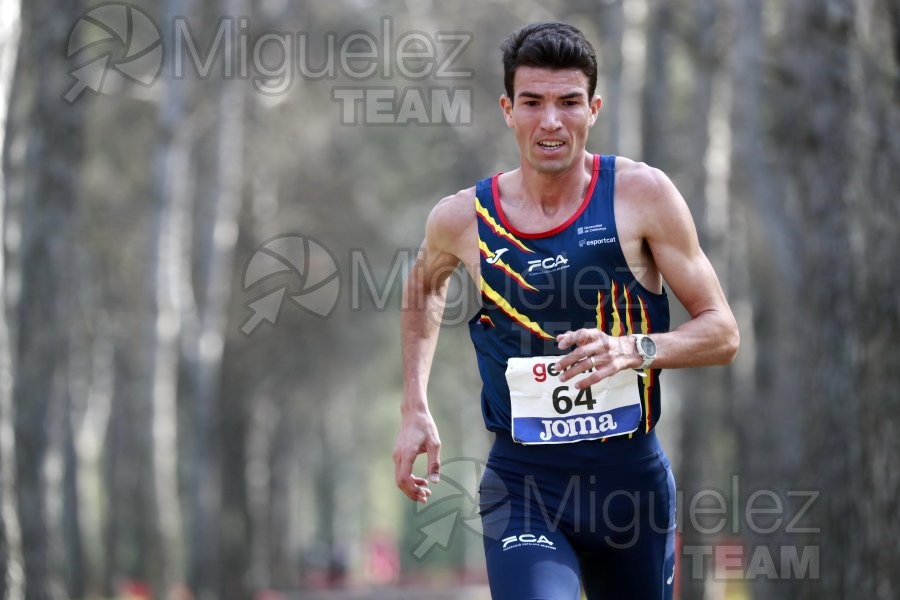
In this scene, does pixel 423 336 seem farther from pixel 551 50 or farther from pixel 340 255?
pixel 340 255

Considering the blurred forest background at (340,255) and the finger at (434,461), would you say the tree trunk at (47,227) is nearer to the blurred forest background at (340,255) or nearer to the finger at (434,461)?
the blurred forest background at (340,255)

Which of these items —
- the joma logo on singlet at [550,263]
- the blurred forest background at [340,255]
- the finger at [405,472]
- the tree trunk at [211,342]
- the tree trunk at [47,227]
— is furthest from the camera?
the tree trunk at [211,342]

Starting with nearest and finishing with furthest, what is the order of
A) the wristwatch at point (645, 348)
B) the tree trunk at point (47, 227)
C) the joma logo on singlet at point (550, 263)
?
the wristwatch at point (645, 348), the joma logo on singlet at point (550, 263), the tree trunk at point (47, 227)

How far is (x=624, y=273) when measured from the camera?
4.57 m

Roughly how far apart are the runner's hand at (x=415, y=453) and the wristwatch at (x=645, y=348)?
75 cm

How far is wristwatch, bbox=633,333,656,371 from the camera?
4307mm

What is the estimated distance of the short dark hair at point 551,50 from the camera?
180 inches

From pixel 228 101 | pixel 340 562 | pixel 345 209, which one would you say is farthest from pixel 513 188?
pixel 340 562

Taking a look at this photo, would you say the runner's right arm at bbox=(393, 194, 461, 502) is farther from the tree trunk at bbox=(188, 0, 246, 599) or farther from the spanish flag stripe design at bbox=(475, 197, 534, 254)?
the tree trunk at bbox=(188, 0, 246, 599)

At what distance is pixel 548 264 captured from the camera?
179 inches

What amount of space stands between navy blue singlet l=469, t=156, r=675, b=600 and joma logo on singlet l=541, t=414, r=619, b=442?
44mm

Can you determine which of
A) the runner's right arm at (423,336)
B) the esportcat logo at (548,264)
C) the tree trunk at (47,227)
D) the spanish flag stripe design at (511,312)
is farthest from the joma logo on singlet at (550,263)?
the tree trunk at (47,227)

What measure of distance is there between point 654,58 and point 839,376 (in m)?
10.6

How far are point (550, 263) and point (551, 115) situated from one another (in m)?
0.46
